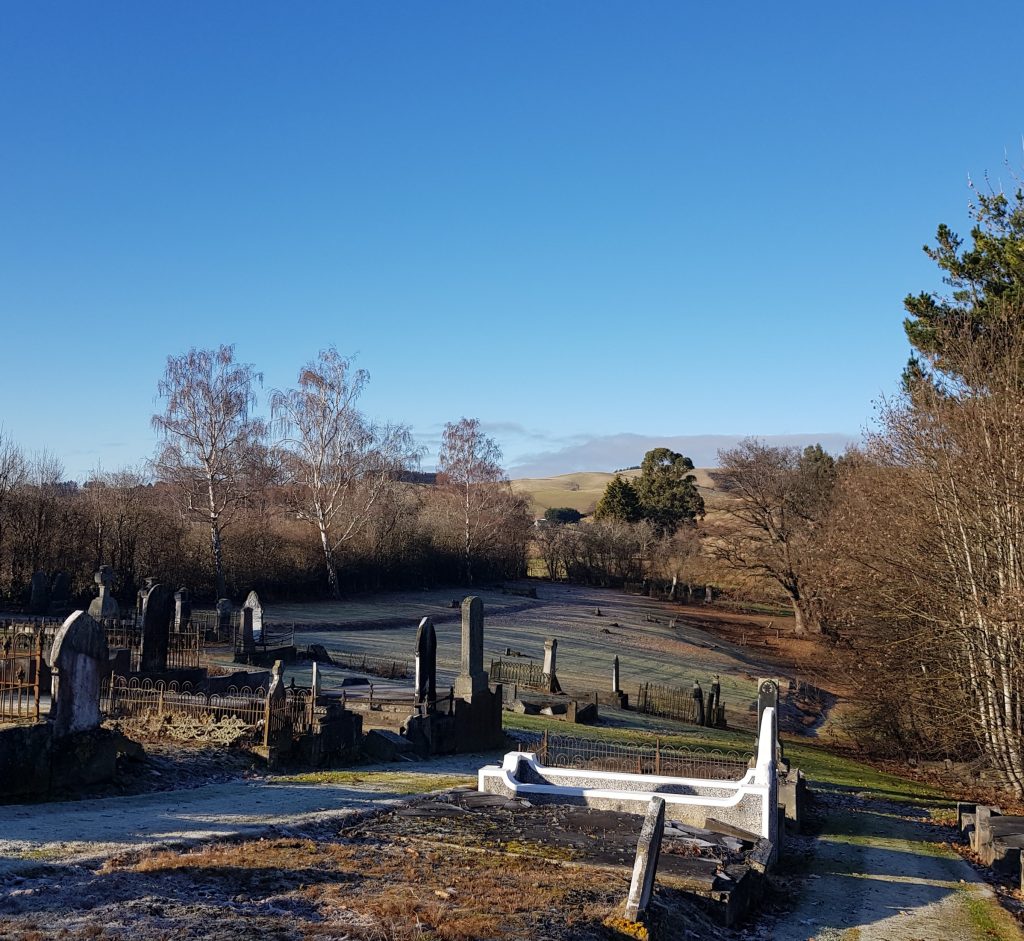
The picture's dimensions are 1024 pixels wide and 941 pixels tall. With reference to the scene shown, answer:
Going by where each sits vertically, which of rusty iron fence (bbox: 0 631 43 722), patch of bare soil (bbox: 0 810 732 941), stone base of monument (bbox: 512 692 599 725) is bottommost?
stone base of monument (bbox: 512 692 599 725)

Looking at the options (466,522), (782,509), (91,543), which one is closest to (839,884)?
(91,543)

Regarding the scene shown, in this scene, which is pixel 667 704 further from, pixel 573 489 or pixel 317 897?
pixel 573 489

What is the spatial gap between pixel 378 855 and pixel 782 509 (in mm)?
47139

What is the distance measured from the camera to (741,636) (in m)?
55.7

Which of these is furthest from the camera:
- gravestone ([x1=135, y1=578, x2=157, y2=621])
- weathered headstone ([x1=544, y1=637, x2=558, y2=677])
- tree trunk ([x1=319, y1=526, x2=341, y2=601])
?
tree trunk ([x1=319, y1=526, x2=341, y2=601])

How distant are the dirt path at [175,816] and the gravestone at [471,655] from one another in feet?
17.0

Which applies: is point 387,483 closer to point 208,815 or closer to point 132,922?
point 208,815

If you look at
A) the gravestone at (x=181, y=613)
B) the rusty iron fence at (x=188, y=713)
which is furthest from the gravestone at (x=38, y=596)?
the rusty iron fence at (x=188, y=713)

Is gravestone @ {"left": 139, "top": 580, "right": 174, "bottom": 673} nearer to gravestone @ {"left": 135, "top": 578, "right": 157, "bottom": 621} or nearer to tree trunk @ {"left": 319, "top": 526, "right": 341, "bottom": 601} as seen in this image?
gravestone @ {"left": 135, "top": 578, "right": 157, "bottom": 621}

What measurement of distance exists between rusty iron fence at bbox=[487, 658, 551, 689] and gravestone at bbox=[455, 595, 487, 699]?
8.94 m

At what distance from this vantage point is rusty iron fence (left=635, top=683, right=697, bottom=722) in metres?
29.3

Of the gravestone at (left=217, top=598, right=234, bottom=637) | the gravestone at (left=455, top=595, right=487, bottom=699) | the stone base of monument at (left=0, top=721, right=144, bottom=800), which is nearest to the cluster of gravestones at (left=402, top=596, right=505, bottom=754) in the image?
the gravestone at (left=455, top=595, right=487, bottom=699)

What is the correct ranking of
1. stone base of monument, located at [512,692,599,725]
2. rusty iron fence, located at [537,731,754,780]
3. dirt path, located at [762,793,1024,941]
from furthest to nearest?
stone base of monument, located at [512,692,599,725]
rusty iron fence, located at [537,731,754,780]
dirt path, located at [762,793,1024,941]

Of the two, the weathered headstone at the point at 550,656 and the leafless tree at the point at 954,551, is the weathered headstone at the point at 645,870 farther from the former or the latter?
the weathered headstone at the point at 550,656
